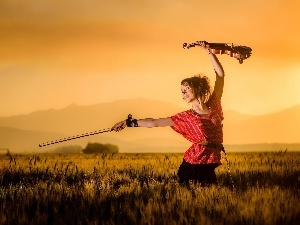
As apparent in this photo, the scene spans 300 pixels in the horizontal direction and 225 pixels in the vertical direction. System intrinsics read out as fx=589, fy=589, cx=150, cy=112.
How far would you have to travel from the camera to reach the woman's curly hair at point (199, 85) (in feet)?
24.2

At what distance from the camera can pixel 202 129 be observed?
7523mm

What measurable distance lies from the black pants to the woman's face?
896mm

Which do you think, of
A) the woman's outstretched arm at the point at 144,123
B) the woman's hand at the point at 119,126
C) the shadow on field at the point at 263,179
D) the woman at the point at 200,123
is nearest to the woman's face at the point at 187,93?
the woman at the point at 200,123

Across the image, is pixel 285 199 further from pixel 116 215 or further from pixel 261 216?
pixel 116 215

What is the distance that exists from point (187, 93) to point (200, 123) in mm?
422

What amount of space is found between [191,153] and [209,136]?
1.31ft

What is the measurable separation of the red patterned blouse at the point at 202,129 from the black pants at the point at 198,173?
89mm

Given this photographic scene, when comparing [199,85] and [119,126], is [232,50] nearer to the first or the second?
[199,85]

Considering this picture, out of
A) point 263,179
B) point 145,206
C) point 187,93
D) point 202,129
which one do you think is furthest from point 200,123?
point 263,179

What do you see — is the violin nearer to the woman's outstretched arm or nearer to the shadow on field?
the woman's outstretched arm

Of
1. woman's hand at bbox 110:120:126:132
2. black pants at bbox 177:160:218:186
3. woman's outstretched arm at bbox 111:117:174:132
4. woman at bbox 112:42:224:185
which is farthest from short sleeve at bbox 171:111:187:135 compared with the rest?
woman's hand at bbox 110:120:126:132

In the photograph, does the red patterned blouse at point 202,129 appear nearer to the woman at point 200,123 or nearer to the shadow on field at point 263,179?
the woman at point 200,123

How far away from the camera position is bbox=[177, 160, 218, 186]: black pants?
7742 mm

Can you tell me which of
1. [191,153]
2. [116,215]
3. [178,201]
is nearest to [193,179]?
[191,153]
